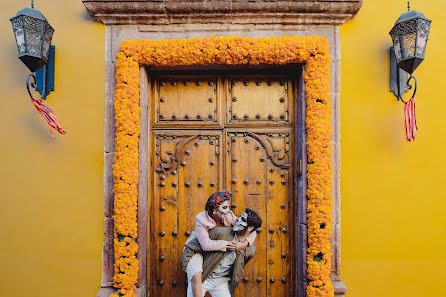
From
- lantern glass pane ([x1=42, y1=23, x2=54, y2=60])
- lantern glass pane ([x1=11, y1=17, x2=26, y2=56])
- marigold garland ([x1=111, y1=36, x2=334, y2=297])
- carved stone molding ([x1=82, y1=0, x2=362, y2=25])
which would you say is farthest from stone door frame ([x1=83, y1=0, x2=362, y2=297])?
lantern glass pane ([x1=11, y1=17, x2=26, y2=56])

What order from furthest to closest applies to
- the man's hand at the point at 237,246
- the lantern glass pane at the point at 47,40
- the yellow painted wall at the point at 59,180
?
the yellow painted wall at the point at 59,180 → the lantern glass pane at the point at 47,40 → the man's hand at the point at 237,246

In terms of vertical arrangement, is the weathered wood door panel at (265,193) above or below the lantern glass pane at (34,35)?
below

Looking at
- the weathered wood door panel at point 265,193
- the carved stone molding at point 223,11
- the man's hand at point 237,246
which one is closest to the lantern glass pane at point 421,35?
the carved stone molding at point 223,11

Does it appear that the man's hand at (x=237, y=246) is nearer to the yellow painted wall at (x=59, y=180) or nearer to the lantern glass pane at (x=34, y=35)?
the yellow painted wall at (x=59, y=180)

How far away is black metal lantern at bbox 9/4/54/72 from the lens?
9.74 ft

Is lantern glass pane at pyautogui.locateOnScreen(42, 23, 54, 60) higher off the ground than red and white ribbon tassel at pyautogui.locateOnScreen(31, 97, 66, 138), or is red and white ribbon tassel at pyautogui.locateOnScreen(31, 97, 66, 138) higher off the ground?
lantern glass pane at pyautogui.locateOnScreen(42, 23, 54, 60)

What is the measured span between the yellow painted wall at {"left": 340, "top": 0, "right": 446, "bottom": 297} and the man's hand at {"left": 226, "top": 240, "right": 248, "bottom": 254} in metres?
1.15

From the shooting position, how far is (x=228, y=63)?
330cm

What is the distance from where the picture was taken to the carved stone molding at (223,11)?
3285mm

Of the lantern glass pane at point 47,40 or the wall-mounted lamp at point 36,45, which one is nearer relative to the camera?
the wall-mounted lamp at point 36,45

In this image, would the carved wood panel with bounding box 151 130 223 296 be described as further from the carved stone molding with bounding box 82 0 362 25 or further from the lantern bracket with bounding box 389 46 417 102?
the lantern bracket with bounding box 389 46 417 102

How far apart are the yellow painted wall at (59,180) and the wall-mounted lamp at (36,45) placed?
13 centimetres

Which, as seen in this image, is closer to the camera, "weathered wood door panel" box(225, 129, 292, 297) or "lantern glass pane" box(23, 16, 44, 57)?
"lantern glass pane" box(23, 16, 44, 57)

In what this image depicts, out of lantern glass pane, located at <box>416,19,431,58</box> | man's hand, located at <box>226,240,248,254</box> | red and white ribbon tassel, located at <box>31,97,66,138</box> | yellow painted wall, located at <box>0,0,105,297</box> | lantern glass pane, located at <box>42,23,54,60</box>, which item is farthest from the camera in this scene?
yellow painted wall, located at <box>0,0,105,297</box>
